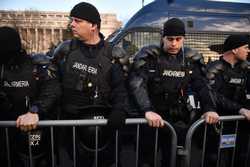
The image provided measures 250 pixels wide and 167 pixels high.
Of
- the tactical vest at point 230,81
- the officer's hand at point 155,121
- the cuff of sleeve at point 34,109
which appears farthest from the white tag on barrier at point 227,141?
the cuff of sleeve at point 34,109

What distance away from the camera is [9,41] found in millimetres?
2852

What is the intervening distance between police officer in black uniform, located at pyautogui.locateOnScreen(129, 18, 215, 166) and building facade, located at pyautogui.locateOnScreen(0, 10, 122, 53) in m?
50.0

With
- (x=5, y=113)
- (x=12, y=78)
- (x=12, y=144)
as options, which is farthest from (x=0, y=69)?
(x=12, y=144)

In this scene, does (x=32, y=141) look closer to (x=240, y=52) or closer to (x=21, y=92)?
(x=21, y=92)

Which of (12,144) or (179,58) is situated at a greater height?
(179,58)

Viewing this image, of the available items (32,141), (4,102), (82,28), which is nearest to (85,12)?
(82,28)

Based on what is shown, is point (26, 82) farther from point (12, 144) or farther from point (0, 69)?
point (12, 144)

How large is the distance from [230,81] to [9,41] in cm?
233

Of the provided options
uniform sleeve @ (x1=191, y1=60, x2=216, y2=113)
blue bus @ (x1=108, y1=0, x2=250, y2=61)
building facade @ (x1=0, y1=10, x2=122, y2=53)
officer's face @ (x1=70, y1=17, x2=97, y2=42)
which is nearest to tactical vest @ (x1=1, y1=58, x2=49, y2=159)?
officer's face @ (x1=70, y1=17, x2=97, y2=42)

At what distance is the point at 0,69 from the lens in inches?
112

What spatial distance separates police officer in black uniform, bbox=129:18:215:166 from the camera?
10.4ft

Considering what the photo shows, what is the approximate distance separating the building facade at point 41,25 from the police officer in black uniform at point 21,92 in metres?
50.1

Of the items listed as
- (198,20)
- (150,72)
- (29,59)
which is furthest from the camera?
(198,20)

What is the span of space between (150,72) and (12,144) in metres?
1.49
